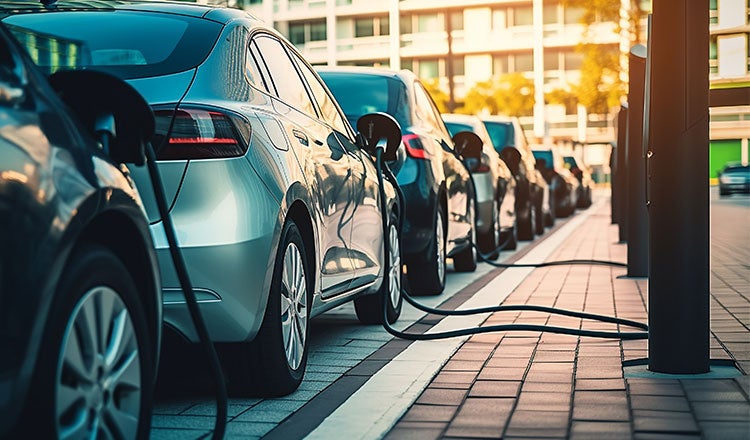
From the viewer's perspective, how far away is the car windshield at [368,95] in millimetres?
9297

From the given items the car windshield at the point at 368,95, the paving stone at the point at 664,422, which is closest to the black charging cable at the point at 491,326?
the car windshield at the point at 368,95

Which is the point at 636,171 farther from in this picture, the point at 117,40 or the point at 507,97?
the point at 507,97

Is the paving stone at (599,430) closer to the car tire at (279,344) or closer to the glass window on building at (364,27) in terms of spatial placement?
the car tire at (279,344)

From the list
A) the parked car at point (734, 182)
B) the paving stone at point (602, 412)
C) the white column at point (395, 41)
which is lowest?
the parked car at point (734, 182)

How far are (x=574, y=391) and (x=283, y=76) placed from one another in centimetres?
200

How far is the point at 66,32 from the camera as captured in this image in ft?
17.0

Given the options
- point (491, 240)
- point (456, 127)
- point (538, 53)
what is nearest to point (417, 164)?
point (491, 240)

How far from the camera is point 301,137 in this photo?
558cm

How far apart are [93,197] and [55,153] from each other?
0.17 meters

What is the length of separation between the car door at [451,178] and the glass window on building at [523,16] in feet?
260

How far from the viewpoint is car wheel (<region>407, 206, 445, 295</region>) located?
9336 millimetres

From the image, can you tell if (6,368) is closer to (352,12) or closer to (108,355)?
(108,355)

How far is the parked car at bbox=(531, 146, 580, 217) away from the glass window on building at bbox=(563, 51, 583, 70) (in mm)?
59230

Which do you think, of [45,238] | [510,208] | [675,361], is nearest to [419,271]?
[675,361]
